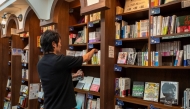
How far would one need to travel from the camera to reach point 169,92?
190 centimetres

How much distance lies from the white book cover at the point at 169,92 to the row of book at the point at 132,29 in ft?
2.24

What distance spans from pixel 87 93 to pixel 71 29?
123cm

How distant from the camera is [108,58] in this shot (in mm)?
2256

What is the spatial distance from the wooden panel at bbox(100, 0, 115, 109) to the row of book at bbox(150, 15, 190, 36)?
1.89ft

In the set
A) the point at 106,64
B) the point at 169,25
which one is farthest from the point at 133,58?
the point at 169,25

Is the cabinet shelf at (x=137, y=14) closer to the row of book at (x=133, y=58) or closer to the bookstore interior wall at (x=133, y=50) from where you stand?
the bookstore interior wall at (x=133, y=50)

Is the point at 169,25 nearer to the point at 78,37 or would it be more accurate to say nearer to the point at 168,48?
the point at 168,48

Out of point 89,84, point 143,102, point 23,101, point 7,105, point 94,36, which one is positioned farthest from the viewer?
point 7,105

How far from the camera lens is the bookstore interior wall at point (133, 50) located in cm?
190

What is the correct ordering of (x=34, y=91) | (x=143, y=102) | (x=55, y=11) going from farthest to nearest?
(x=34, y=91) → (x=55, y=11) → (x=143, y=102)

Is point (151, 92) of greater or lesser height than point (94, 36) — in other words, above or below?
below

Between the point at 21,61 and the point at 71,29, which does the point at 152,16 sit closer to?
the point at 71,29

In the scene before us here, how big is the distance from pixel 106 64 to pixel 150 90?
2.19 feet

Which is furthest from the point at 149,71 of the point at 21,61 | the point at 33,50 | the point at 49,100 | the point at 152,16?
the point at 21,61
